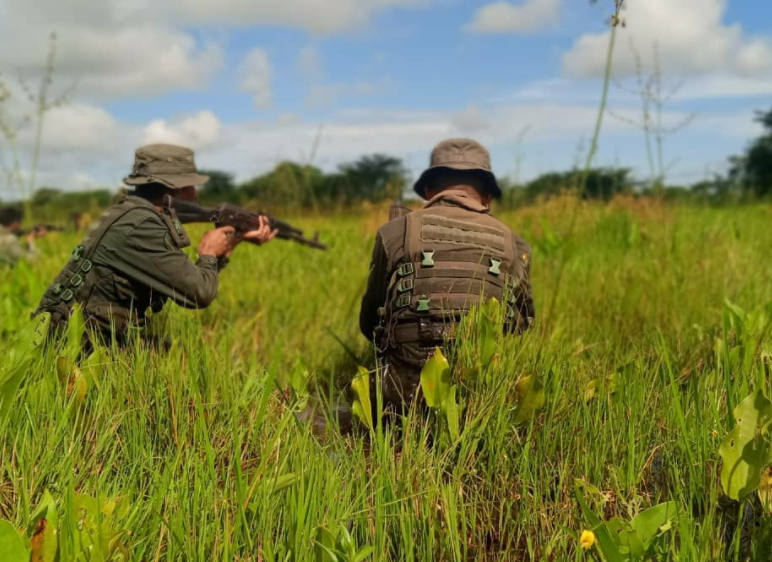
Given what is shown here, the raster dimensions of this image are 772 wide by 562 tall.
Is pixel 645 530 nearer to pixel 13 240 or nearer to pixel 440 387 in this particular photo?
pixel 440 387

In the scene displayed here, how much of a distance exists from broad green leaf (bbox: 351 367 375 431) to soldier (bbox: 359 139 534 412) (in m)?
0.45

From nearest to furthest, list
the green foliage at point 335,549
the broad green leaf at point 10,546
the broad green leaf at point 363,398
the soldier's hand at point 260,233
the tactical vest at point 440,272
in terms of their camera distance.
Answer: the broad green leaf at point 10,546 < the green foliage at point 335,549 < the broad green leaf at point 363,398 < the tactical vest at point 440,272 < the soldier's hand at point 260,233

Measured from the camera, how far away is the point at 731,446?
2.09m

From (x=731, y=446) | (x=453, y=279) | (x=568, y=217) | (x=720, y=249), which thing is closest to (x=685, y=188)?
(x=568, y=217)

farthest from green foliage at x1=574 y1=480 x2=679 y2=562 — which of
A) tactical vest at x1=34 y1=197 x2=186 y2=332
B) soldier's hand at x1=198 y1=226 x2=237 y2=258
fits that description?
soldier's hand at x1=198 y1=226 x2=237 y2=258

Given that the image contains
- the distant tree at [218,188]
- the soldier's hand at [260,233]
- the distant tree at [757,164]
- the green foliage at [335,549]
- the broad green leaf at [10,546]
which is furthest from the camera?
the distant tree at [757,164]

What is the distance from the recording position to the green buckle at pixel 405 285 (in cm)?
339

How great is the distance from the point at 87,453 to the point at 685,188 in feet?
40.2

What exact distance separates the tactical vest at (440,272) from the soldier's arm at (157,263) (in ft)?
3.16

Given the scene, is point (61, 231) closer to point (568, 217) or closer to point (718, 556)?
point (568, 217)

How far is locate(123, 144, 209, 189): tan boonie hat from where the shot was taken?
3.83m

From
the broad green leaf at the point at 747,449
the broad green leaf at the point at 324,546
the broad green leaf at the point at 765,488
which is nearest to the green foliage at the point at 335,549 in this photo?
the broad green leaf at the point at 324,546

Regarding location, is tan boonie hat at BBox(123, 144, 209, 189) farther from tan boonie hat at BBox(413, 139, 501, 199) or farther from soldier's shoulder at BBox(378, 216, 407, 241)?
tan boonie hat at BBox(413, 139, 501, 199)

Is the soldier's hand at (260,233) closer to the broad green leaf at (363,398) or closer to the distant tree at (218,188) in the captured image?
the broad green leaf at (363,398)
